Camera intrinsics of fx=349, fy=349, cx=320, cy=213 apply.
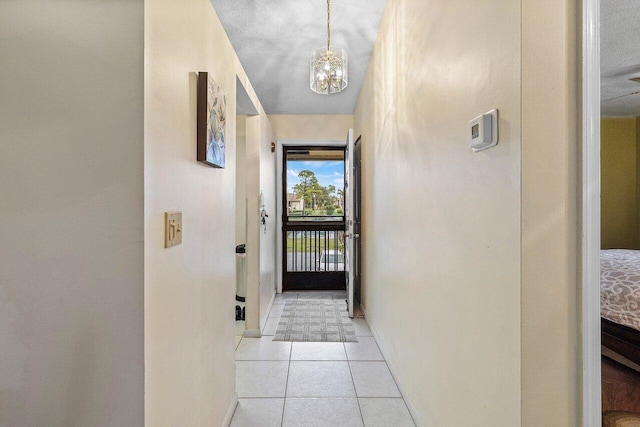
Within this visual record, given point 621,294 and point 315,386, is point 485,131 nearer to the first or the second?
point 621,294

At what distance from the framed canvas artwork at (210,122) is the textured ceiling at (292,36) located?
1360mm

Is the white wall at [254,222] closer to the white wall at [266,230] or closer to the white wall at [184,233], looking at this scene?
the white wall at [266,230]

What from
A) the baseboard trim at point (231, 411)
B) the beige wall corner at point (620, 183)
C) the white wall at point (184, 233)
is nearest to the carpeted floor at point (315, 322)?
the baseboard trim at point (231, 411)

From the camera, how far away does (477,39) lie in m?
1.21

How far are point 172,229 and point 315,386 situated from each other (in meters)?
1.70

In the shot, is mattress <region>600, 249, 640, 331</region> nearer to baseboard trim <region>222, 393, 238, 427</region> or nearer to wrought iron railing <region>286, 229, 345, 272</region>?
baseboard trim <region>222, 393, 238, 427</region>

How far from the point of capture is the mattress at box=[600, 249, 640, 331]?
1710 mm

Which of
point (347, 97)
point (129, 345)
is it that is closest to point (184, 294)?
point (129, 345)

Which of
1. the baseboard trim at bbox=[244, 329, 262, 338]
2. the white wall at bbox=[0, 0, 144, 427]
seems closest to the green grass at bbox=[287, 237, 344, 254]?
the baseboard trim at bbox=[244, 329, 262, 338]

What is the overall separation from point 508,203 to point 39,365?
1428 millimetres

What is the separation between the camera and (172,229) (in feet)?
3.75

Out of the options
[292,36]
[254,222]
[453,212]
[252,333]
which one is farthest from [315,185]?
[453,212]

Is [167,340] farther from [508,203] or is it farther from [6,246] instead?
[508,203]

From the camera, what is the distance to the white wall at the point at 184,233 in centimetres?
102
